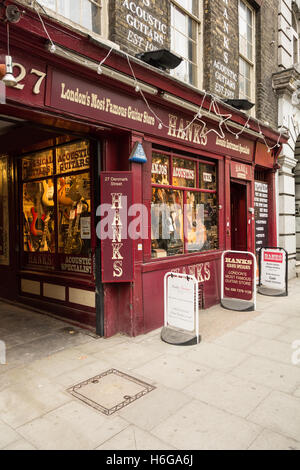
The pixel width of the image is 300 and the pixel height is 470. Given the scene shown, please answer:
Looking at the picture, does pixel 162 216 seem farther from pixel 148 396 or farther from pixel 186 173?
pixel 148 396

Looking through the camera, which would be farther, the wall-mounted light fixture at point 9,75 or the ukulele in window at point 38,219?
the ukulele in window at point 38,219

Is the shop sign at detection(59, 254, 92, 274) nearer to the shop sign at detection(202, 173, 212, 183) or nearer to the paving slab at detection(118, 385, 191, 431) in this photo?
the paving slab at detection(118, 385, 191, 431)

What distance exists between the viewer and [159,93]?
19.9 ft

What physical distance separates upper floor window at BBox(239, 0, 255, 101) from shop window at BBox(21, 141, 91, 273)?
19.1 feet

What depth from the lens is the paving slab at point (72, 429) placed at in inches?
115

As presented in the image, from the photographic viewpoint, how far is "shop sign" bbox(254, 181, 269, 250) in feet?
33.8

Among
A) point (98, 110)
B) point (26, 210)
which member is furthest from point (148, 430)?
point (26, 210)

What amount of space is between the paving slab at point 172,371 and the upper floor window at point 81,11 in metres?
5.48

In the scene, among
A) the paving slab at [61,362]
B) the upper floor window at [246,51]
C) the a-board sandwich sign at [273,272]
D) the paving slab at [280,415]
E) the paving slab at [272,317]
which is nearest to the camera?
the paving slab at [280,415]

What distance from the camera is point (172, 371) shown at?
14.4ft

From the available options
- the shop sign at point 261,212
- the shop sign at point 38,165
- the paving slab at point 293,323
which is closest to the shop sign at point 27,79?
the shop sign at point 38,165

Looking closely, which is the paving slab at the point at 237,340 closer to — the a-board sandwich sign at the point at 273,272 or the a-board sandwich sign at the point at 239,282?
the a-board sandwich sign at the point at 239,282

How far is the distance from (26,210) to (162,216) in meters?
3.27

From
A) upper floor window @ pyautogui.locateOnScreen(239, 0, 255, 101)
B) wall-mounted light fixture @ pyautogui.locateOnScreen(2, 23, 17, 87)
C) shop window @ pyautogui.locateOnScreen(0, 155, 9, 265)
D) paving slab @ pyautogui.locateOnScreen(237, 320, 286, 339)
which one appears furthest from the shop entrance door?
wall-mounted light fixture @ pyautogui.locateOnScreen(2, 23, 17, 87)
